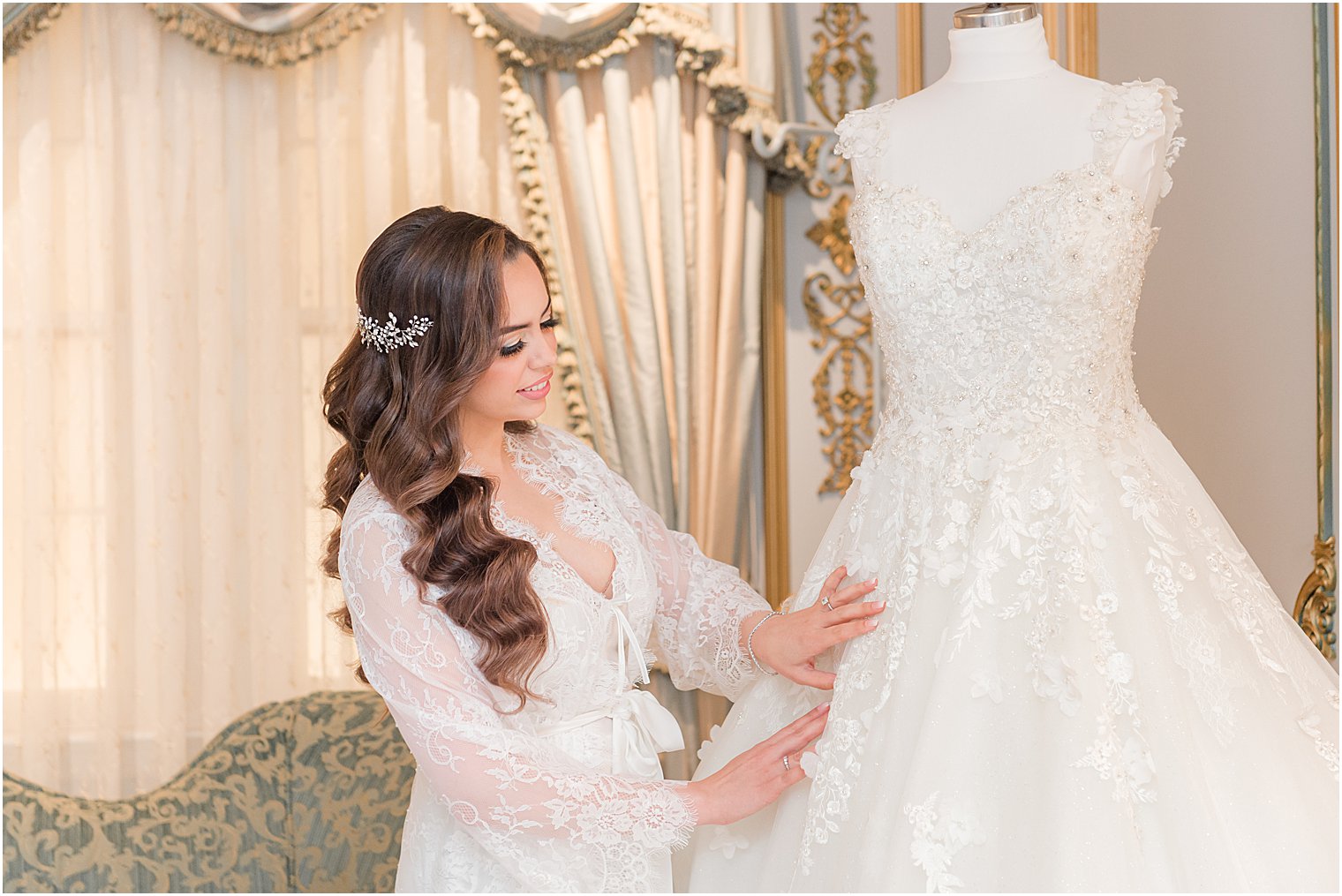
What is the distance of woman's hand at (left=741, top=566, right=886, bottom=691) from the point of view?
160 cm

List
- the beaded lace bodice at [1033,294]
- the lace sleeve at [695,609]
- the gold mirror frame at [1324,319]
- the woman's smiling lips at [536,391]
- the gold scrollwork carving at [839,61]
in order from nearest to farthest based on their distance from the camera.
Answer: the beaded lace bodice at [1033,294] → the woman's smiling lips at [536,391] → the lace sleeve at [695,609] → the gold mirror frame at [1324,319] → the gold scrollwork carving at [839,61]

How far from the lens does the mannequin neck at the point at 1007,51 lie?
66.1 inches

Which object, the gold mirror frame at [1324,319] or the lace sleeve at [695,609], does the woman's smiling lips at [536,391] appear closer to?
the lace sleeve at [695,609]

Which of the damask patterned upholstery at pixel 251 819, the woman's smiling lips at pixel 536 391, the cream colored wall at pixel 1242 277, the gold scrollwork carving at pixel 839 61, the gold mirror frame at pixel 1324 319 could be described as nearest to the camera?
the woman's smiling lips at pixel 536 391

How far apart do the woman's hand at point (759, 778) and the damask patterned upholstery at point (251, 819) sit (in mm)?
1337

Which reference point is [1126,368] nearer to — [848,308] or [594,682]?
[594,682]

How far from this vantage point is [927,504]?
5.24 ft

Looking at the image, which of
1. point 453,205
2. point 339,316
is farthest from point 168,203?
point 453,205

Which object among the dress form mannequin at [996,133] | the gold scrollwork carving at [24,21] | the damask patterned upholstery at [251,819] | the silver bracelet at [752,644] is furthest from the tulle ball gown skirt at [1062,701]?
the gold scrollwork carving at [24,21]

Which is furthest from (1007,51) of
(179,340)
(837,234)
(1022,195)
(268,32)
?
(179,340)

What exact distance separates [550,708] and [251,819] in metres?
1.42

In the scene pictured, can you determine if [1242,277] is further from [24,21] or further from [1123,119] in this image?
[24,21]

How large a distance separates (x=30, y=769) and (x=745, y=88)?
99.4 inches

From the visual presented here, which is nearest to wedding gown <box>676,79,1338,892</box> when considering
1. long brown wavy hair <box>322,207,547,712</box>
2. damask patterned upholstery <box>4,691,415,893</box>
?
long brown wavy hair <box>322,207,547,712</box>
